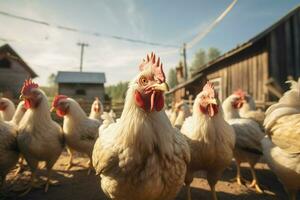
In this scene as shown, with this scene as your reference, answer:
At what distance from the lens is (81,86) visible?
2658cm

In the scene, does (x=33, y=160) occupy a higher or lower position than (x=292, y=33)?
lower

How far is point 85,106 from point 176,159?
15.4 metres

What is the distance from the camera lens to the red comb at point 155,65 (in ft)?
7.01

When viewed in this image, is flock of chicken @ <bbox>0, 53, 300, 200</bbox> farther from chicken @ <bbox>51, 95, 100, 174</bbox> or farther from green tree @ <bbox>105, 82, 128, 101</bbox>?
green tree @ <bbox>105, 82, 128, 101</bbox>

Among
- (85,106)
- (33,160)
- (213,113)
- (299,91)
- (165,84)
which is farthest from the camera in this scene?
(85,106)

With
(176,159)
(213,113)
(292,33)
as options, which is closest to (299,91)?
(213,113)

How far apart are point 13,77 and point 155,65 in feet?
82.1

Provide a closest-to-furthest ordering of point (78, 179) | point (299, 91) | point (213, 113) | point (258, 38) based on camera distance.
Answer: point (213, 113)
point (299, 91)
point (78, 179)
point (258, 38)

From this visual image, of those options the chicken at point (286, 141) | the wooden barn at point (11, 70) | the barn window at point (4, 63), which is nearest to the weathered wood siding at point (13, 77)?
the wooden barn at point (11, 70)

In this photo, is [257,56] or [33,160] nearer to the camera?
[33,160]

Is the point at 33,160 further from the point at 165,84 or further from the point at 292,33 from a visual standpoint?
the point at 292,33

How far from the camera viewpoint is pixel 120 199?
241 centimetres

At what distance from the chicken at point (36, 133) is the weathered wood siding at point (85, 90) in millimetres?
22053

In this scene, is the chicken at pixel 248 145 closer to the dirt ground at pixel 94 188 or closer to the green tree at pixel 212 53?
the dirt ground at pixel 94 188
